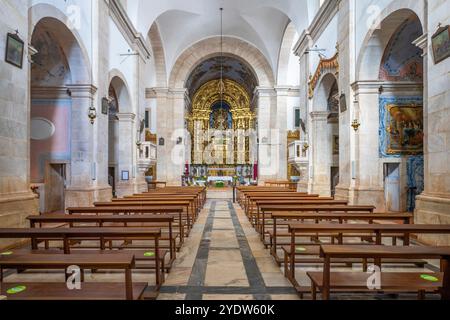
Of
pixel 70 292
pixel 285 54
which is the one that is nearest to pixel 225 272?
pixel 70 292

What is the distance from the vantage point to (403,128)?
9.63 m

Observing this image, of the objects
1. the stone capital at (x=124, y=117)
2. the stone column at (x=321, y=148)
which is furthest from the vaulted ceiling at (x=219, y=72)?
the stone capital at (x=124, y=117)

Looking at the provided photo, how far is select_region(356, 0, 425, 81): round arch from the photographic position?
25.5 feet

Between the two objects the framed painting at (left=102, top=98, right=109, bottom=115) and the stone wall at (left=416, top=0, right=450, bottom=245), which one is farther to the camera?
the framed painting at (left=102, top=98, right=109, bottom=115)

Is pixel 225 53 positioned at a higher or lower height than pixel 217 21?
lower

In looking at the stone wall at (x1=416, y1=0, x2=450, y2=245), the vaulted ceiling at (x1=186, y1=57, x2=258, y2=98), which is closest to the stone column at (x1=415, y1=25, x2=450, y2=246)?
the stone wall at (x1=416, y1=0, x2=450, y2=245)

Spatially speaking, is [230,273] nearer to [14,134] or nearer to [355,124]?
[14,134]

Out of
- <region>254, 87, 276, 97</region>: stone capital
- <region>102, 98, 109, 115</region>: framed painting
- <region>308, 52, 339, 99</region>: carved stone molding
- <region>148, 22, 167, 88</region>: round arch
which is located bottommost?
<region>102, 98, 109, 115</region>: framed painting

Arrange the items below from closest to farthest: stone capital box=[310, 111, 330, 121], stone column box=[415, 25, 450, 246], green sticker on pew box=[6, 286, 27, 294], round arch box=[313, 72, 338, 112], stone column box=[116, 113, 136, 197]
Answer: green sticker on pew box=[6, 286, 27, 294]
stone column box=[415, 25, 450, 246]
round arch box=[313, 72, 338, 112]
stone column box=[116, 113, 136, 197]
stone capital box=[310, 111, 330, 121]

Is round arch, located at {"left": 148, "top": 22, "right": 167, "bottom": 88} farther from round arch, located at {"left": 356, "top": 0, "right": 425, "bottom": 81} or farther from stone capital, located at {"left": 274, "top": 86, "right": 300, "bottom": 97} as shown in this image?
round arch, located at {"left": 356, "top": 0, "right": 425, "bottom": 81}

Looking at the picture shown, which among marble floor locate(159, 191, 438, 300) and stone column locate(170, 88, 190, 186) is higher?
stone column locate(170, 88, 190, 186)

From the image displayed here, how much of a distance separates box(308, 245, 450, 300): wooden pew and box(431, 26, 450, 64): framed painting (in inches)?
150

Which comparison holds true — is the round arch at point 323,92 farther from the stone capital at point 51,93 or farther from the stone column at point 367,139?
the stone capital at point 51,93

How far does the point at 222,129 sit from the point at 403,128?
71.7 feet
